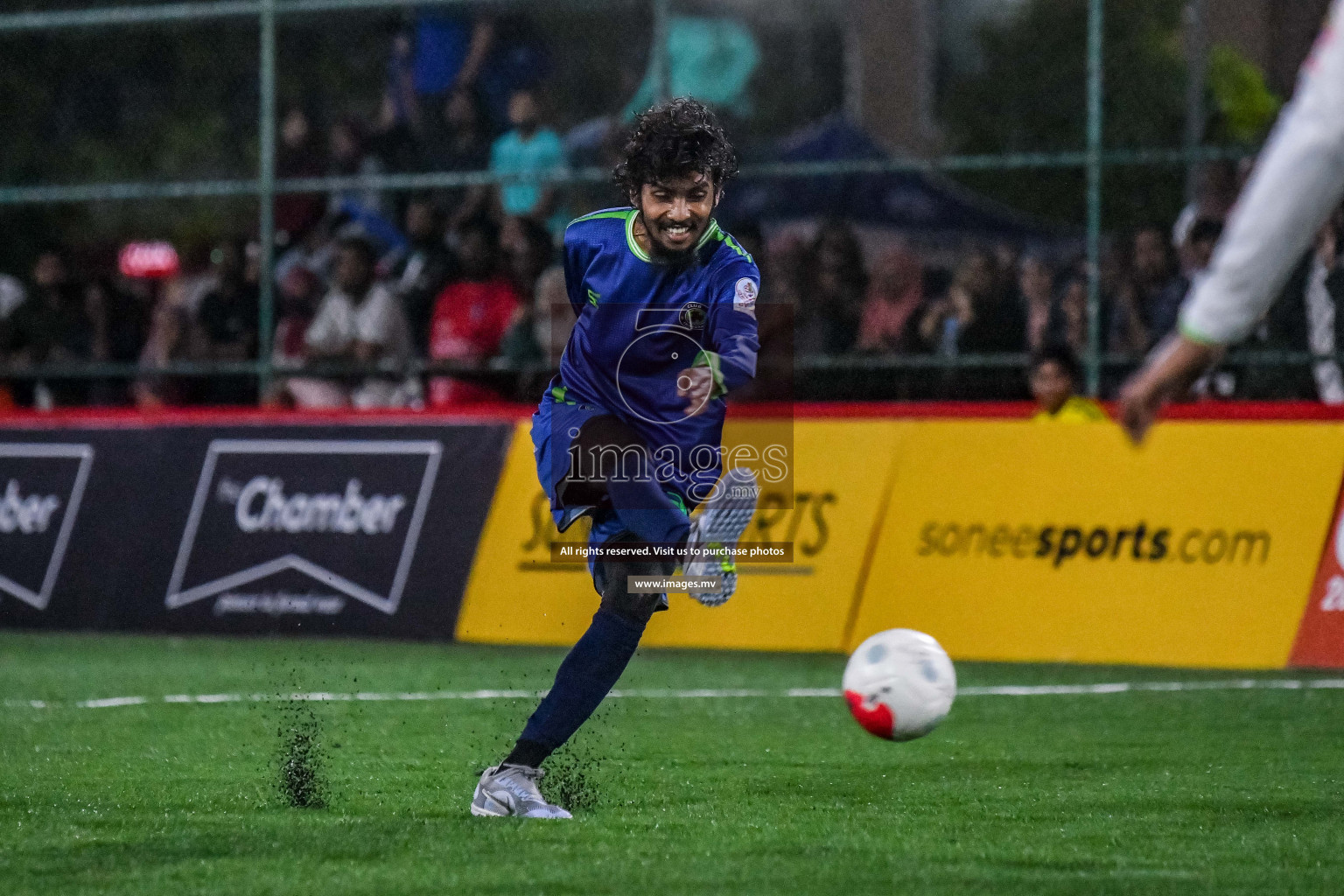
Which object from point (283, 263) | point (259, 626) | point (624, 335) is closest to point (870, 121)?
point (283, 263)

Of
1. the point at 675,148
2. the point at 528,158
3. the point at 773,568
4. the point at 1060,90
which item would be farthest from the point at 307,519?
the point at 1060,90

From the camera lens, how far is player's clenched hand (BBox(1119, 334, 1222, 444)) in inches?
153

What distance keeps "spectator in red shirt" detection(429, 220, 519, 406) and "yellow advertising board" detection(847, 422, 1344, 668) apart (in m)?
3.13

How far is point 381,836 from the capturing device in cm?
530

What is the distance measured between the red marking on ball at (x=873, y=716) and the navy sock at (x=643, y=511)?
688 millimetres

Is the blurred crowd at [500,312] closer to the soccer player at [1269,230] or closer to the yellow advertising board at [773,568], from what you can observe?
the yellow advertising board at [773,568]

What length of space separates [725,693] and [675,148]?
150 inches

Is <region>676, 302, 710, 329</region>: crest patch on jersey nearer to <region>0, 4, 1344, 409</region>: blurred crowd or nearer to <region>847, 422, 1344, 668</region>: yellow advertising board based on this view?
<region>847, 422, 1344, 668</region>: yellow advertising board

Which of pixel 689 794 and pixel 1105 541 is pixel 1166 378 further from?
pixel 1105 541

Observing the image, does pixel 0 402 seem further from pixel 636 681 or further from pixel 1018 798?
pixel 1018 798

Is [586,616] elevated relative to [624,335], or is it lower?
lower

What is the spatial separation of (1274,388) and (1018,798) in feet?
16.9

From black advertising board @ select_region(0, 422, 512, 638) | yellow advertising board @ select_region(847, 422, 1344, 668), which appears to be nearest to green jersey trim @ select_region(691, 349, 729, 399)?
yellow advertising board @ select_region(847, 422, 1344, 668)

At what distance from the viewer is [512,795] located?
5629 millimetres
